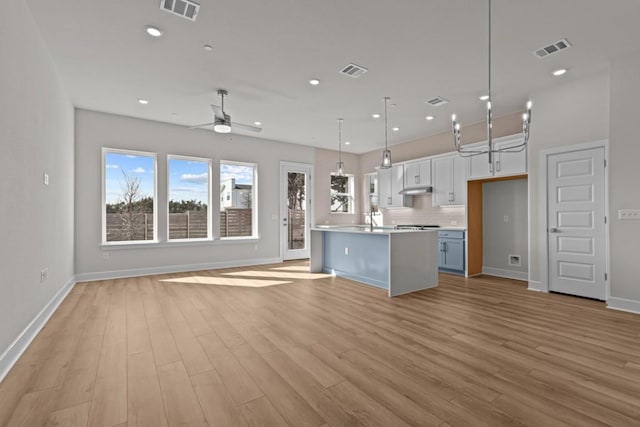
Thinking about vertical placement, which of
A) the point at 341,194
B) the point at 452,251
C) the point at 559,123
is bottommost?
the point at 452,251

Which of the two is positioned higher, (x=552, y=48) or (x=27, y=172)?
(x=552, y=48)

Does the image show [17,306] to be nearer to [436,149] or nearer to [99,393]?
[99,393]

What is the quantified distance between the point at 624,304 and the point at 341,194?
20.9 ft

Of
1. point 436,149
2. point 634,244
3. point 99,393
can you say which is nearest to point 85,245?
point 99,393

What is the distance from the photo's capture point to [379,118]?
6102 mm

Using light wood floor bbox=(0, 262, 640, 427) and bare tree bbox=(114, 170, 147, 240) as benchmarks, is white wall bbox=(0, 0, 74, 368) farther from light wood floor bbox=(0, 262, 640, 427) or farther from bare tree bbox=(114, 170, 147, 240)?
bare tree bbox=(114, 170, 147, 240)

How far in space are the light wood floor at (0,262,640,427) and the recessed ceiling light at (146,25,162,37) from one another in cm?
308

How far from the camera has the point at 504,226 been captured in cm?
621

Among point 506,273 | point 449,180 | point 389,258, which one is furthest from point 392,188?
point 389,258

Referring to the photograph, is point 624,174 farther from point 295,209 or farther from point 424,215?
point 295,209

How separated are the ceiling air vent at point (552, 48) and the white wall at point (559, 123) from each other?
3.91 ft

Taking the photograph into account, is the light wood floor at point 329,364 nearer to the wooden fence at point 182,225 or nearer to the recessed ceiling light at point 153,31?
the wooden fence at point 182,225

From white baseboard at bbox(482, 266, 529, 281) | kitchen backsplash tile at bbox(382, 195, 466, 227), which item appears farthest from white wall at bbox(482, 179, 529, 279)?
kitchen backsplash tile at bbox(382, 195, 466, 227)

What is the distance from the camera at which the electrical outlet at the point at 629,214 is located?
12.4 feet
